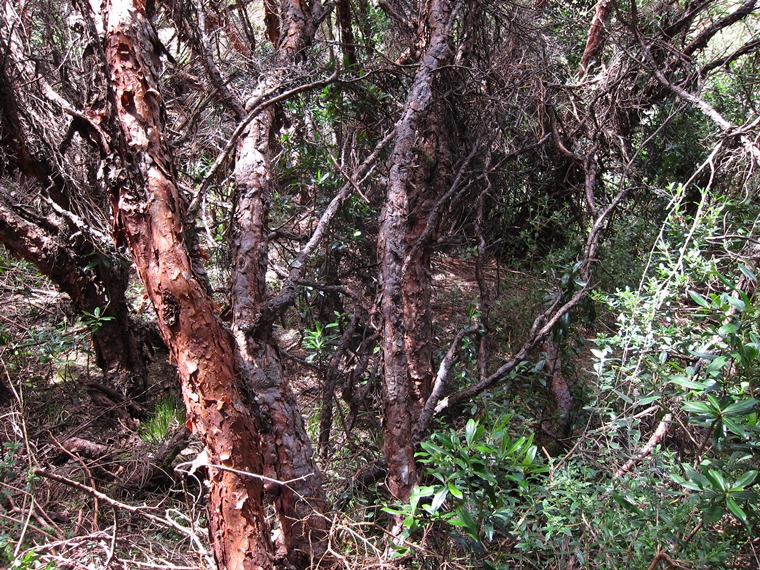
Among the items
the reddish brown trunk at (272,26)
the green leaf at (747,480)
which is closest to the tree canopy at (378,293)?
the green leaf at (747,480)

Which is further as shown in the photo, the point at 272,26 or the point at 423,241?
the point at 272,26

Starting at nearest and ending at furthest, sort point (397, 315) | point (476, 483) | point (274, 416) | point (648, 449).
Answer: point (476, 483) < point (648, 449) < point (397, 315) < point (274, 416)

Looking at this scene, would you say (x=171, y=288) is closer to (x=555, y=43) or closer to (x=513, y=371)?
(x=513, y=371)

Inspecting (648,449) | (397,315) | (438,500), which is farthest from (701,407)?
(397,315)

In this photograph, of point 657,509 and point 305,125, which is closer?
point 657,509

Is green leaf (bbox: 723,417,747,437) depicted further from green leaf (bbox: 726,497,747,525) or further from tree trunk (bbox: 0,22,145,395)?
tree trunk (bbox: 0,22,145,395)

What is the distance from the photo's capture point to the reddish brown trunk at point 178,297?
2.09 m

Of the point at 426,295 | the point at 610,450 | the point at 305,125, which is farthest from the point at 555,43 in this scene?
the point at 610,450

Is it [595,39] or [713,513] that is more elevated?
[595,39]

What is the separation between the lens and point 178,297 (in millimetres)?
2086

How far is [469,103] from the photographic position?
12.5 feet

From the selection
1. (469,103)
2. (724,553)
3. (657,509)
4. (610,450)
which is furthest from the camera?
(469,103)

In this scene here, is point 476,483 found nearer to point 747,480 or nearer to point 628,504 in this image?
point 628,504

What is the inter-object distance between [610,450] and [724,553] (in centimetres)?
59
